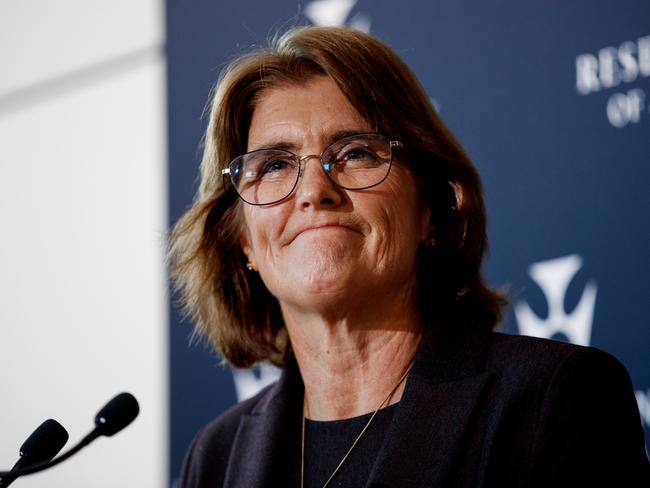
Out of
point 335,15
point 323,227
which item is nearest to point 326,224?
point 323,227

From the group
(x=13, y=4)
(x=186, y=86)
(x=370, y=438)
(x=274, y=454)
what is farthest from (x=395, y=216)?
(x=13, y=4)

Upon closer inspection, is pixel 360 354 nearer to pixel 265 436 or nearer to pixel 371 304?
pixel 371 304

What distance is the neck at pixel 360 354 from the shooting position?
5.29ft

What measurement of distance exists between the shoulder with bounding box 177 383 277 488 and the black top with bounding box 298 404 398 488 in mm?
203

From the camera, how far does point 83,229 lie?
2775 mm

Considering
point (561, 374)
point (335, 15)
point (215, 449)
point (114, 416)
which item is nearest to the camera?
point (114, 416)

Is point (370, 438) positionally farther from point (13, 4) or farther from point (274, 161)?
point (13, 4)

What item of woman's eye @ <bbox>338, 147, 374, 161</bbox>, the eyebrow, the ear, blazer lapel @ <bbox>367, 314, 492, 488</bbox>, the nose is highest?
the eyebrow

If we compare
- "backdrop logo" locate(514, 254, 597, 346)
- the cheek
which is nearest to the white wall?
the cheek

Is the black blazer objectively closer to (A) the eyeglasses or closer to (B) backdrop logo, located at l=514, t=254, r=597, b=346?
(A) the eyeglasses

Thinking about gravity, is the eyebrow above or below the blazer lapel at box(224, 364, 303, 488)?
above

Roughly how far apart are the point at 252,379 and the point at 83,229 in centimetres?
75

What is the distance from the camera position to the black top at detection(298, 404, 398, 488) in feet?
5.10

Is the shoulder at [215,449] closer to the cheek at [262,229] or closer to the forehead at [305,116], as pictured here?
the cheek at [262,229]
